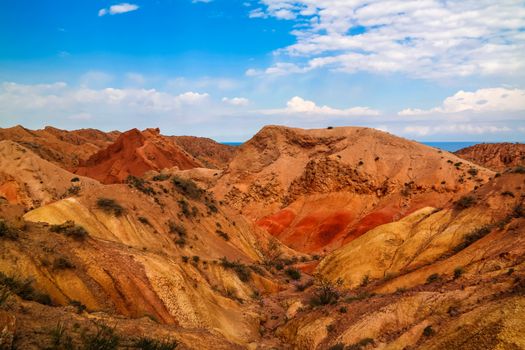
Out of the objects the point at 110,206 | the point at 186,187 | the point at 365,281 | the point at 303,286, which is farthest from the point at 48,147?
the point at 365,281

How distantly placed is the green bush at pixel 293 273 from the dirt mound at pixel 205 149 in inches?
3650

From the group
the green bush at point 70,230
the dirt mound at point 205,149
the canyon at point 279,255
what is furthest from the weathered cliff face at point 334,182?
the dirt mound at point 205,149

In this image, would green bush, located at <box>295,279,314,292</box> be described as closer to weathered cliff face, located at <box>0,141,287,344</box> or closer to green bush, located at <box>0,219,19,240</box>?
weathered cliff face, located at <box>0,141,287,344</box>

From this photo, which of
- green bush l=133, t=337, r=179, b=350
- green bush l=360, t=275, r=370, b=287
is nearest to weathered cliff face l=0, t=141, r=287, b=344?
green bush l=133, t=337, r=179, b=350

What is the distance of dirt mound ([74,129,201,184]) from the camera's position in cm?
6570

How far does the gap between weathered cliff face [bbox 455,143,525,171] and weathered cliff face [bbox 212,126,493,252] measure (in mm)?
30944

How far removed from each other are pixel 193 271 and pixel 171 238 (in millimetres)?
5011

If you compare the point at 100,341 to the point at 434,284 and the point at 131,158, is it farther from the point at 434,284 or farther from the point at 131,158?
the point at 131,158

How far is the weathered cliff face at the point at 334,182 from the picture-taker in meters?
44.4

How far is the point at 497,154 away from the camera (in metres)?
84.8

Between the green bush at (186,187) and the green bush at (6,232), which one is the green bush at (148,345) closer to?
the green bush at (6,232)

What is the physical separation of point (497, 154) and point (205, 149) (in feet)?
265

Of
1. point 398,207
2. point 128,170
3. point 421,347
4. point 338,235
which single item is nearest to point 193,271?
point 421,347

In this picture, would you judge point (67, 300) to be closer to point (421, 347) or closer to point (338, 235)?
point (421, 347)
